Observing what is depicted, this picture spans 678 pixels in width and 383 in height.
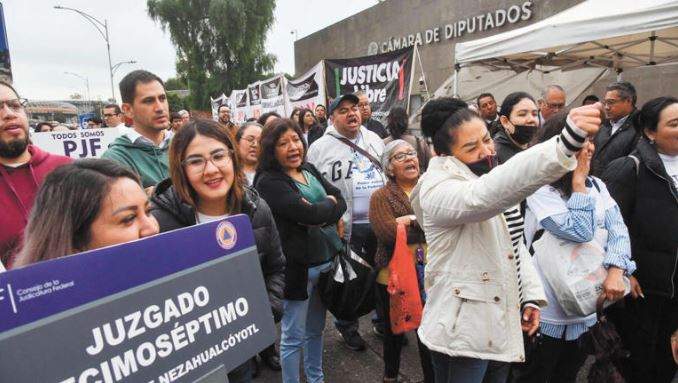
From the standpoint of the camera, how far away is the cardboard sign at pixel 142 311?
2.58 ft

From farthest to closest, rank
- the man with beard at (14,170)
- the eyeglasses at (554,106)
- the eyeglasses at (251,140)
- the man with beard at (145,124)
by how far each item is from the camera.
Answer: the eyeglasses at (554,106)
the eyeglasses at (251,140)
the man with beard at (145,124)
the man with beard at (14,170)

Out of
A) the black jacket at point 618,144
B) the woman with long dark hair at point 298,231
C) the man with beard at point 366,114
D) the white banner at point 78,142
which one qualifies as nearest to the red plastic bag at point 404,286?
the woman with long dark hair at point 298,231

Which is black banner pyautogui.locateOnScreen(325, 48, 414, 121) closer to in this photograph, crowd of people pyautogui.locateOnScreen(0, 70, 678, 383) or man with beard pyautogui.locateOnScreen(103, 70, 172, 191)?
crowd of people pyautogui.locateOnScreen(0, 70, 678, 383)

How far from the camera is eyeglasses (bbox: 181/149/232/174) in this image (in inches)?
70.4

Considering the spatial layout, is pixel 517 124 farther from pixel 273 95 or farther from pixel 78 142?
pixel 273 95

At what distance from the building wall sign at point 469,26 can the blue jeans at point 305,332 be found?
7.59 metres

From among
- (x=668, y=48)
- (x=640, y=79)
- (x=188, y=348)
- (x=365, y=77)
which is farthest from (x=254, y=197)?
(x=640, y=79)

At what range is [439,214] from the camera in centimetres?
165

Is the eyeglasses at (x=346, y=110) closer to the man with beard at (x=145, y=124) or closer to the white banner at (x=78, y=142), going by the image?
the man with beard at (x=145, y=124)

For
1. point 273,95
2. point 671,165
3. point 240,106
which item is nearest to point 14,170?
point 671,165

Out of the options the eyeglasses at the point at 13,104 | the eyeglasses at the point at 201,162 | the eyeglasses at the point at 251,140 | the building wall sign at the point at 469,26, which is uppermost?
the building wall sign at the point at 469,26

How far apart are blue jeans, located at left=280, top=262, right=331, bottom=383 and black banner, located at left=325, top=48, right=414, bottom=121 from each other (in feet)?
13.8

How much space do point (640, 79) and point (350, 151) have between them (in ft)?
26.2

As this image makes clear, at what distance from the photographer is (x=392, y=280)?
2467 mm
